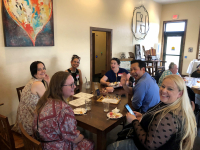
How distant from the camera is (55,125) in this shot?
1264mm

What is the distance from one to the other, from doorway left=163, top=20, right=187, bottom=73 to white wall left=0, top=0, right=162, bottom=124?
8.42ft

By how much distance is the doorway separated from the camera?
7.69m

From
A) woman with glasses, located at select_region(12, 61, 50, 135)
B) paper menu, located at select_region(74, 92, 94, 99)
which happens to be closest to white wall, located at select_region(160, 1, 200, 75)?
paper menu, located at select_region(74, 92, 94, 99)

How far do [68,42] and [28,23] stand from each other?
1.07m

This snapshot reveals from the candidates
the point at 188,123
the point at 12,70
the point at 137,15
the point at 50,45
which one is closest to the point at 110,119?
the point at 188,123

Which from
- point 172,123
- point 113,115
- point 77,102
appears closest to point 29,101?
point 77,102

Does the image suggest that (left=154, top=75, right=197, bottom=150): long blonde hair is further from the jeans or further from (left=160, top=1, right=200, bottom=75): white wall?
(left=160, top=1, right=200, bottom=75): white wall

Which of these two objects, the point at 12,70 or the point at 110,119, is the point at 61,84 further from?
the point at 12,70

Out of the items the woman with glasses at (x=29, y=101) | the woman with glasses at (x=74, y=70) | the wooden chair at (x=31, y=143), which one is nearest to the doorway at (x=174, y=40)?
the woman with glasses at (x=74, y=70)

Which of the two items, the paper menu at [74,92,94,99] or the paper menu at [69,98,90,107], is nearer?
the paper menu at [69,98,90,107]

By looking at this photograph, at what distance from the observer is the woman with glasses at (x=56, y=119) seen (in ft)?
4.15

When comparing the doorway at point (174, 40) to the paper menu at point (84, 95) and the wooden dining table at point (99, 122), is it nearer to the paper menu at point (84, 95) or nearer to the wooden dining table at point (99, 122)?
the paper menu at point (84, 95)

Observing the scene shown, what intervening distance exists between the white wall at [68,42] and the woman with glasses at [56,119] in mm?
1869

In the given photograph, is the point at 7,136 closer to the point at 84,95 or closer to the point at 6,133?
the point at 6,133
